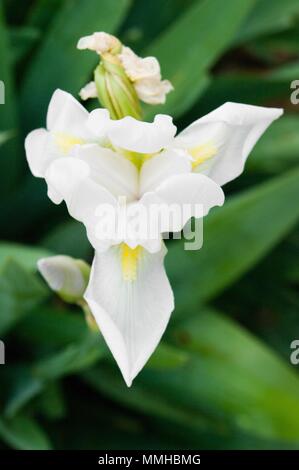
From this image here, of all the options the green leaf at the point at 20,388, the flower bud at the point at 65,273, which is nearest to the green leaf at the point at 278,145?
the green leaf at the point at 20,388

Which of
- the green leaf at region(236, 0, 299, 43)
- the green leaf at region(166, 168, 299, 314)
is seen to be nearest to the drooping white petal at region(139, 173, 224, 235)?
the green leaf at region(166, 168, 299, 314)

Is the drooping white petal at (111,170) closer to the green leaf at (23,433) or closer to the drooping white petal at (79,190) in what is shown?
the drooping white petal at (79,190)

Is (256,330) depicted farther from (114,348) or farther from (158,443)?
(114,348)

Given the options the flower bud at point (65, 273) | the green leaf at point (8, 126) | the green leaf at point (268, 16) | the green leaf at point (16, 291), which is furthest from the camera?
the green leaf at point (268, 16)

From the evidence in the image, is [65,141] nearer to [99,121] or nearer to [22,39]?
[99,121]

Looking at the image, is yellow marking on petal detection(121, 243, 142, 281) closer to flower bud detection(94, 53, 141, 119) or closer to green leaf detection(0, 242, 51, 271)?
flower bud detection(94, 53, 141, 119)

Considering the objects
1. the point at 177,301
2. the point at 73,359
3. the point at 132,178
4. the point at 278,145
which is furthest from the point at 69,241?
the point at 132,178
